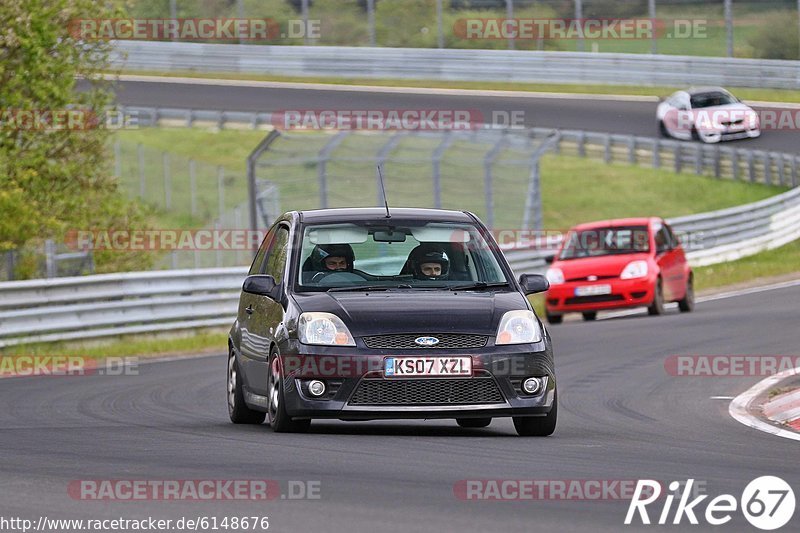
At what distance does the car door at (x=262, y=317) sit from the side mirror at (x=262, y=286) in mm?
62

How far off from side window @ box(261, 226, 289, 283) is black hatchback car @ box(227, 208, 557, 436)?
66mm

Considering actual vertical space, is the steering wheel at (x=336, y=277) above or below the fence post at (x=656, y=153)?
above

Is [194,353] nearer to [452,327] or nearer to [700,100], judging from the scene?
[452,327]

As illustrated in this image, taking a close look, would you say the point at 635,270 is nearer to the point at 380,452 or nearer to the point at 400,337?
the point at 400,337

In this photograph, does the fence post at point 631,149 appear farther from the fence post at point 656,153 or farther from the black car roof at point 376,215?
the black car roof at point 376,215

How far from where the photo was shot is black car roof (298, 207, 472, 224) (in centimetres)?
1129

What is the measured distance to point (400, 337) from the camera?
10.1 meters

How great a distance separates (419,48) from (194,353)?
103 feet

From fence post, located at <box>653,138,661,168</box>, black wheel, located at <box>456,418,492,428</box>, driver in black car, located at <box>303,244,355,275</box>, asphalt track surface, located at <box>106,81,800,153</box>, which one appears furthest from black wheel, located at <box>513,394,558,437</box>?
fence post, located at <box>653,138,661,168</box>

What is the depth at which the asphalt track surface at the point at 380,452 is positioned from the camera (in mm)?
7188

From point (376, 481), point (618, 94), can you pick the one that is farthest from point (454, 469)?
point (618, 94)

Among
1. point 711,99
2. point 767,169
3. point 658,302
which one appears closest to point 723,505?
point 658,302

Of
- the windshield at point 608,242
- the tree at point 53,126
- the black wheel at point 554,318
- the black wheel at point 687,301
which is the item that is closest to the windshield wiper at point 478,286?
the black wheel at point 554,318

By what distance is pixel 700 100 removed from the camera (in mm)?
42156
